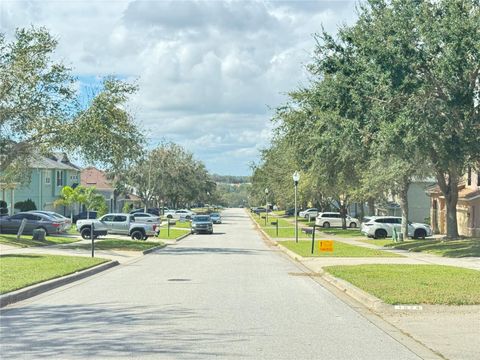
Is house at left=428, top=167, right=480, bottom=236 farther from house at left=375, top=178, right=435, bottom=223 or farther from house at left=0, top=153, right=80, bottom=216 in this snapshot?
house at left=0, top=153, right=80, bottom=216

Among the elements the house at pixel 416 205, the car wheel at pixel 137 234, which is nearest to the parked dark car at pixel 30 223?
the car wheel at pixel 137 234

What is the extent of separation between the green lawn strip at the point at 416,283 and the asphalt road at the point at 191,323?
1110 mm

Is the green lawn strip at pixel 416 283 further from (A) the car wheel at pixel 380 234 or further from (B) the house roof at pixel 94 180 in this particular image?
(B) the house roof at pixel 94 180

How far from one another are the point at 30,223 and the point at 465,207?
27.6m

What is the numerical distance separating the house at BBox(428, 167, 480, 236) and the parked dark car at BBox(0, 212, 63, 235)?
79.8ft

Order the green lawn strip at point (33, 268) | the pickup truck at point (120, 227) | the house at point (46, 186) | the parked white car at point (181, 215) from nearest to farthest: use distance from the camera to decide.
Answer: the green lawn strip at point (33, 268), the pickup truck at point (120, 227), the house at point (46, 186), the parked white car at point (181, 215)

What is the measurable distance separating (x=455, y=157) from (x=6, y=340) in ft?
67.8

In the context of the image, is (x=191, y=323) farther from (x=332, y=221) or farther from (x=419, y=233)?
(x=332, y=221)

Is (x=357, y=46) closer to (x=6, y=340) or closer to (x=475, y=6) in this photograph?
(x=475, y=6)

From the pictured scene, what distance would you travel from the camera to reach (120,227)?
41031 millimetres

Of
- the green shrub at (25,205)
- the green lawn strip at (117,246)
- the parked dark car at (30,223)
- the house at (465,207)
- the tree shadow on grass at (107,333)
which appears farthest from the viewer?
the green shrub at (25,205)

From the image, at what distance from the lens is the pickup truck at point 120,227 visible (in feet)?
126

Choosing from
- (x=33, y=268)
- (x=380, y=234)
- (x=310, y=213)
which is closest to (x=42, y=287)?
(x=33, y=268)

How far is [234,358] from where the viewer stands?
26.0 ft
